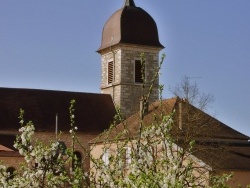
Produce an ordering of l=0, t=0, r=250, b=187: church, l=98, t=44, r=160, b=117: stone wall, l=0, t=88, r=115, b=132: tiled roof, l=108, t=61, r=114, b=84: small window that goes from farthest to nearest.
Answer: l=108, t=61, r=114, b=84: small window < l=98, t=44, r=160, b=117: stone wall < l=0, t=88, r=115, b=132: tiled roof < l=0, t=0, r=250, b=187: church

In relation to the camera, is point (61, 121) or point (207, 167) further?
point (61, 121)

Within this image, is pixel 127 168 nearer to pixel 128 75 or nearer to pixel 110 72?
pixel 128 75

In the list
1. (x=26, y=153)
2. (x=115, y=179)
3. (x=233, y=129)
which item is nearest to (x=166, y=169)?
(x=115, y=179)

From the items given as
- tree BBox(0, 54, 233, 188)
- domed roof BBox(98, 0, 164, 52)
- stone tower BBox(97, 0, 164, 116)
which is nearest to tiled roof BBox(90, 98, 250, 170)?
stone tower BBox(97, 0, 164, 116)

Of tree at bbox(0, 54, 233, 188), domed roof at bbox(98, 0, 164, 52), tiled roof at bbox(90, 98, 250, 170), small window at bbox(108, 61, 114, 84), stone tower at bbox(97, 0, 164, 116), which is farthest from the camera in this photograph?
small window at bbox(108, 61, 114, 84)

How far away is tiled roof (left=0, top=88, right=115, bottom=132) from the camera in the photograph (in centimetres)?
3828

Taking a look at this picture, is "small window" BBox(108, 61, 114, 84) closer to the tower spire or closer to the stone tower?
the stone tower

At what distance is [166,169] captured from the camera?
28.4ft

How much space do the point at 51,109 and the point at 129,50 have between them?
6.73m

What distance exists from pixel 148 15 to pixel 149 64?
314cm

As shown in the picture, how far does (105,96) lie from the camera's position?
42562 millimetres

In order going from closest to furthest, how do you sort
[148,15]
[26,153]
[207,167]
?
[26,153], [207,167], [148,15]

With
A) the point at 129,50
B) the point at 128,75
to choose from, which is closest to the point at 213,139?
the point at 128,75

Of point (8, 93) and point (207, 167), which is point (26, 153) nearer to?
point (207, 167)
